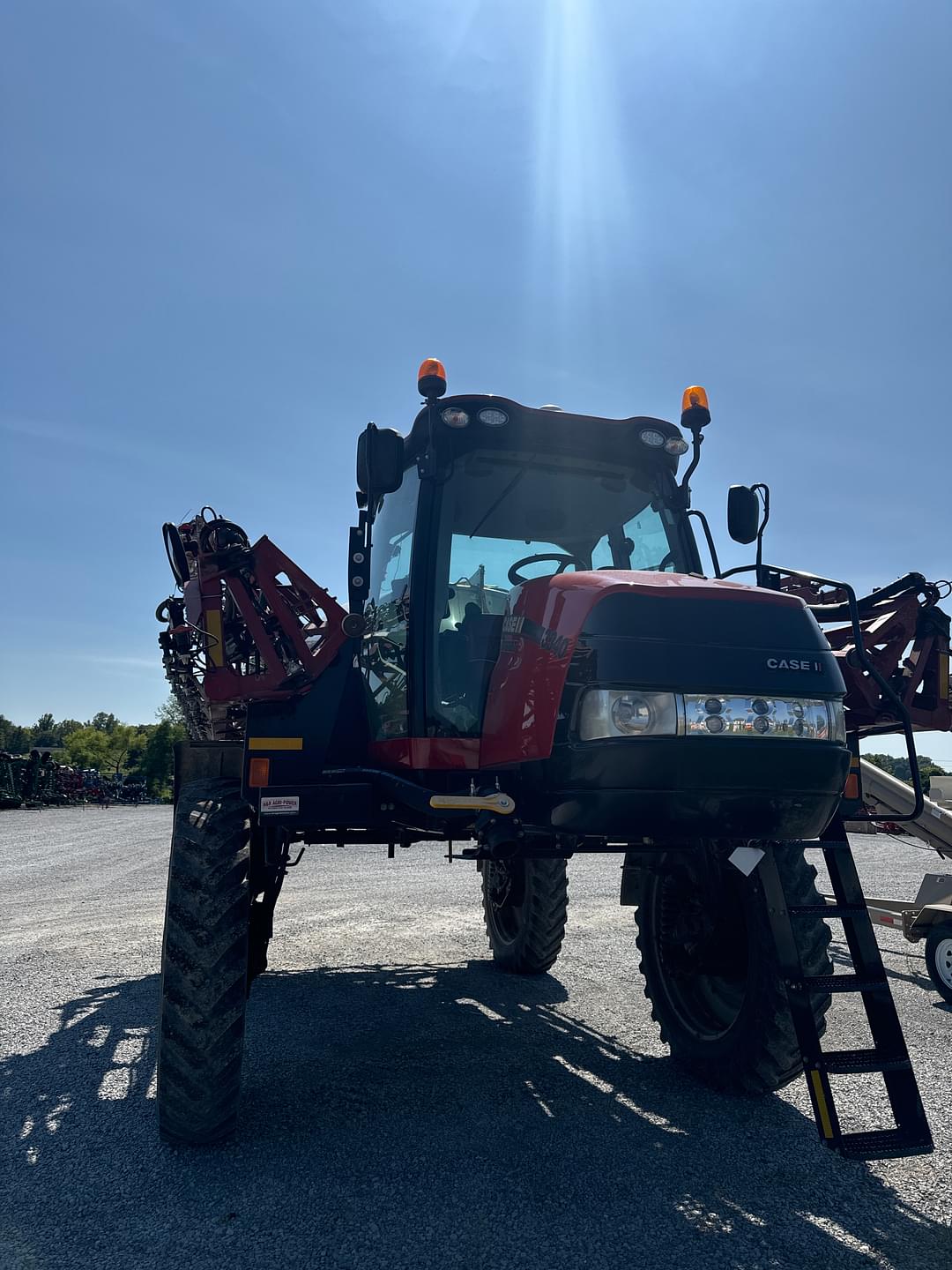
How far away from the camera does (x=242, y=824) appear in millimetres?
4164

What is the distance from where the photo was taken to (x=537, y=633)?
12.0ft

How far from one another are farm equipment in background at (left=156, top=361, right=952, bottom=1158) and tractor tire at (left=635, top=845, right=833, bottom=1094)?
0.05 feet

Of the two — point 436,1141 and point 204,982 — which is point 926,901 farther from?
point 204,982

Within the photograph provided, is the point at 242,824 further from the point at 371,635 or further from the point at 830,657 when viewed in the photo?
the point at 830,657

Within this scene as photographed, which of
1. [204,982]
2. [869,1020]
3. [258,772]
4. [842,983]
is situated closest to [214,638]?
[258,772]

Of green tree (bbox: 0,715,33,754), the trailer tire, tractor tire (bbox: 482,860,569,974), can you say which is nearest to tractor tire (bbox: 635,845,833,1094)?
tractor tire (bbox: 482,860,569,974)

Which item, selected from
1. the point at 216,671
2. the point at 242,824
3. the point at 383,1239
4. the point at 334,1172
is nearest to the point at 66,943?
the point at 216,671

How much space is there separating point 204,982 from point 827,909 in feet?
8.54

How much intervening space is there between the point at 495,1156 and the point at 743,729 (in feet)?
6.57

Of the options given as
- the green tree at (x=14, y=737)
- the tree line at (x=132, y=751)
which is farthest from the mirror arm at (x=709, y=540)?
the green tree at (x=14, y=737)

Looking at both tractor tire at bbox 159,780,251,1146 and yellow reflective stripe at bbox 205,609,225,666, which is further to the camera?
yellow reflective stripe at bbox 205,609,225,666

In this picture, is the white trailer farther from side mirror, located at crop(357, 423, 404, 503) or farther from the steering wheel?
side mirror, located at crop(357, 423, 404, 503)

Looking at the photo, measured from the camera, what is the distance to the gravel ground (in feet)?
9.53

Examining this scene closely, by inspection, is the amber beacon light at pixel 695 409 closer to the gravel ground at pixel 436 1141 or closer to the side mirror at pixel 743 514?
the side mirror at pixel 743 514
